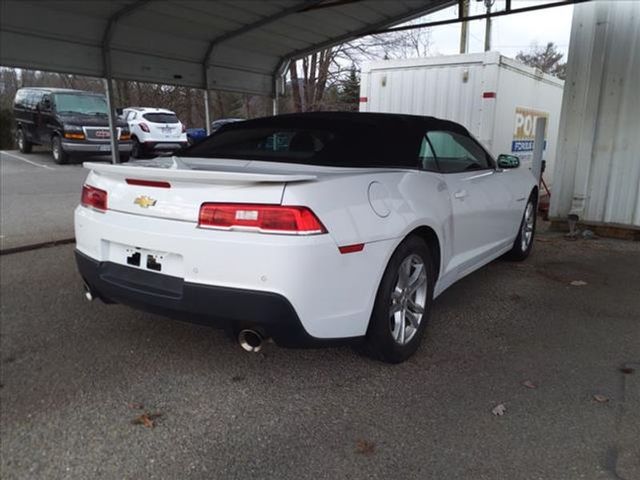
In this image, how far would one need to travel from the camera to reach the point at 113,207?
2.87 meters

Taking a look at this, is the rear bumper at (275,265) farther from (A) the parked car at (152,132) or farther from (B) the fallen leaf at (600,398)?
(A) the parked car at (152,132)

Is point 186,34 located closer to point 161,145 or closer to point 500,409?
point 500,409

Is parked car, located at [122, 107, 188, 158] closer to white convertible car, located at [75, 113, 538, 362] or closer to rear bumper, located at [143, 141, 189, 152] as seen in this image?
rear bumper, located at [143, 141, 189, 152]

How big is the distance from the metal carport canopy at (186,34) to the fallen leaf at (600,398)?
511cm

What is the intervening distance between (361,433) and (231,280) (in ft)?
3.15

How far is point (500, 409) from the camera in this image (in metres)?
2.69

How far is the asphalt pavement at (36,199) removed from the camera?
6.61 m

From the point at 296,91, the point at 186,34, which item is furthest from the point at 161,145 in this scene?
the point at 186,34

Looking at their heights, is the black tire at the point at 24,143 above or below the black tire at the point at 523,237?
above

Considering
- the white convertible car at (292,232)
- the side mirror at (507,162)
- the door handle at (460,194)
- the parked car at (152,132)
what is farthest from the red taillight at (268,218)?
the parked car at (152,132)

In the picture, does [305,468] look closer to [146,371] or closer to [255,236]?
[255,236]

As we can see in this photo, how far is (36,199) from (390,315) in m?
8.48

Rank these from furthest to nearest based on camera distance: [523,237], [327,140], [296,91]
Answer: [296,91] → [523,237] → [327,140]

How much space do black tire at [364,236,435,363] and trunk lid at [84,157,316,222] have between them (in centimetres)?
73
